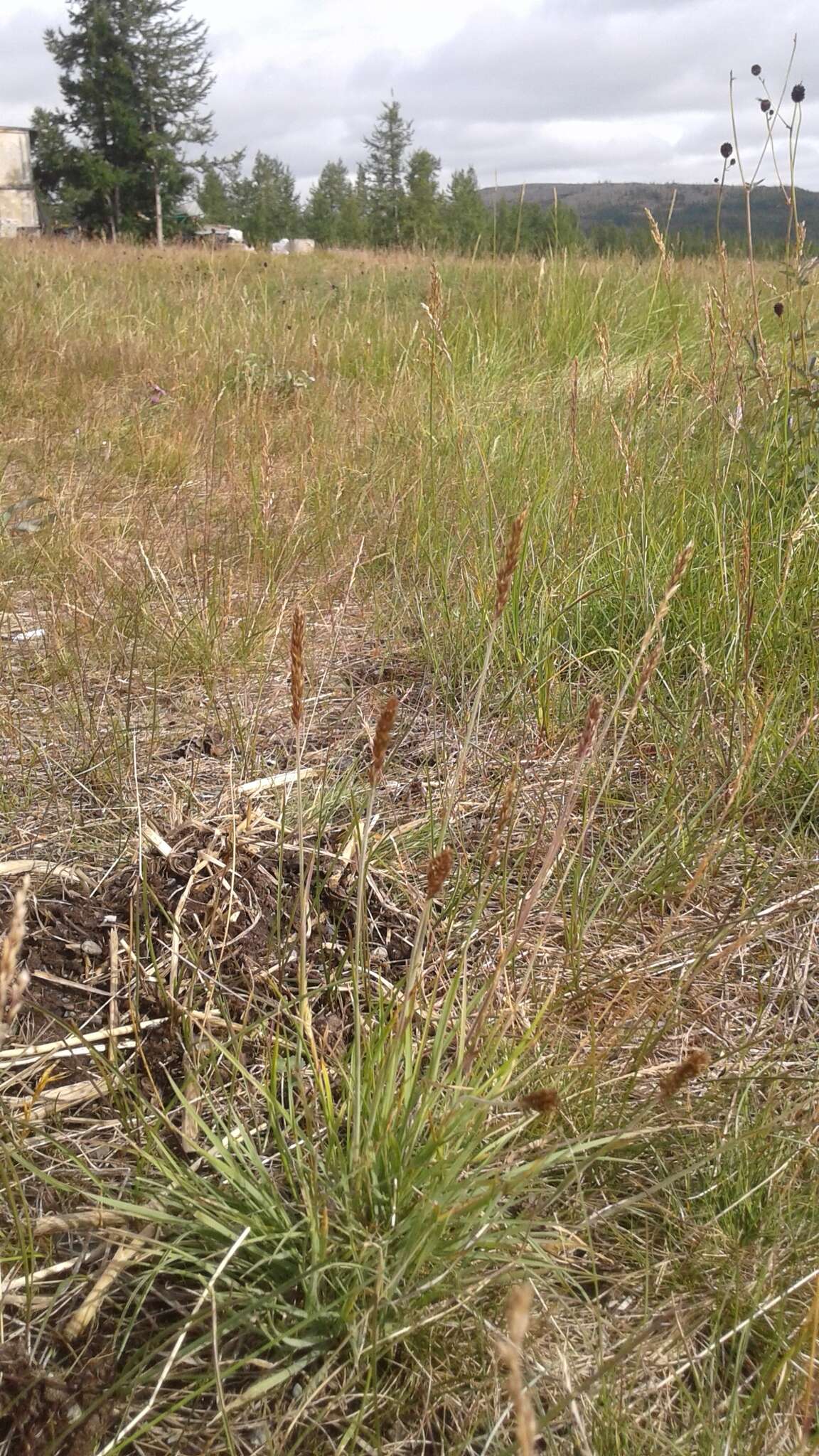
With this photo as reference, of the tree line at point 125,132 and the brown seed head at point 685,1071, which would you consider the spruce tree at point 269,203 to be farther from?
the brown seed head at point 685,1071

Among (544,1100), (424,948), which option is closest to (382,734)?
(544,1100)

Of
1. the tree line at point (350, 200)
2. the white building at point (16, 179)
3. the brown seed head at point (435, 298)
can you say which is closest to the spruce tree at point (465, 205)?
the tree line at point (350, 200)

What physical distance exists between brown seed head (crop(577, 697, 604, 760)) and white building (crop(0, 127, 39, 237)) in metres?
34.1

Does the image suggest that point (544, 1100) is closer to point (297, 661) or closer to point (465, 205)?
point (297, 661)

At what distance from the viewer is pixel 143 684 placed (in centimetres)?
210

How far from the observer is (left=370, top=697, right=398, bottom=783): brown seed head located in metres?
0.71

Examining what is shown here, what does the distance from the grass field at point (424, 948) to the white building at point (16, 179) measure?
3245cm

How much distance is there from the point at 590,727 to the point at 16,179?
118 ft

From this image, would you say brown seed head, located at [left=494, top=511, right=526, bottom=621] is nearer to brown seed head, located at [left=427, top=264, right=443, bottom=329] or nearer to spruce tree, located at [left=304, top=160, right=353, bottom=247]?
brown seed head, located at [left=427, top=264, right=443, bottom=329]

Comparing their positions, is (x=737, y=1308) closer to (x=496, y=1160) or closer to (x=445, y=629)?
(x=496, y=1160)

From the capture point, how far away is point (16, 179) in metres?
29.7

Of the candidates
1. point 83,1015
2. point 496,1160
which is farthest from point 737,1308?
point 83,1015

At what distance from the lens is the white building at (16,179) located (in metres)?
29.2

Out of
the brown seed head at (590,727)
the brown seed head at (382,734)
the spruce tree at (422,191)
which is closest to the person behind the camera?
→ the brown seed head at (382,734)
